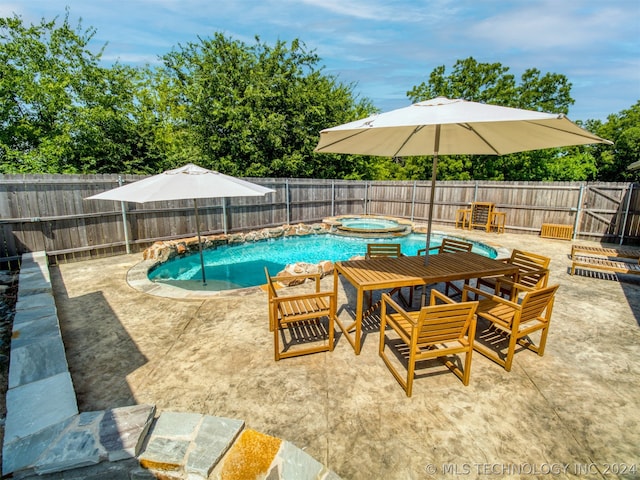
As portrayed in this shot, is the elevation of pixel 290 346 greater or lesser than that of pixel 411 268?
lesser

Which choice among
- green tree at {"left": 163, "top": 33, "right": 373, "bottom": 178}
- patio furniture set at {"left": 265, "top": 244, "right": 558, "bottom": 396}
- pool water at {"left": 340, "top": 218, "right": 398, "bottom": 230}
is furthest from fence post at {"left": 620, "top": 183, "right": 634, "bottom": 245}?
green tree at {"left": 163, "top": 33, "right": 373, "bottom": 178}

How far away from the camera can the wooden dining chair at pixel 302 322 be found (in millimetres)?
2961

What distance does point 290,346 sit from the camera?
10.7 feet

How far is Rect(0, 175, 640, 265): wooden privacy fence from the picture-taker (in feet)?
20.8

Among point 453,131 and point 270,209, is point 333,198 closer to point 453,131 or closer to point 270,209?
point 270,209

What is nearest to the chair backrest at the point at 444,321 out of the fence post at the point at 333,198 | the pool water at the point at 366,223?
the pool water at the point at 366,223

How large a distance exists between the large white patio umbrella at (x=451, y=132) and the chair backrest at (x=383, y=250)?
0.95 metres

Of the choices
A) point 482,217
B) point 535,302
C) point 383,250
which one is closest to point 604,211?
point 482,217

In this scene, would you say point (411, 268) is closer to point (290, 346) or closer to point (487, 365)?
point (487, 365)

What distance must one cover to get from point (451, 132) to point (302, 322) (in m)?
3.23

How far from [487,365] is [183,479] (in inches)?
109

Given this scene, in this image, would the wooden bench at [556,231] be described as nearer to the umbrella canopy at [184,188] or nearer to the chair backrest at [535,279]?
the chair backrest at [535,279]

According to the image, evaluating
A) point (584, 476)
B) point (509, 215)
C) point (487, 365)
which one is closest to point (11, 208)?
point (487, 365)

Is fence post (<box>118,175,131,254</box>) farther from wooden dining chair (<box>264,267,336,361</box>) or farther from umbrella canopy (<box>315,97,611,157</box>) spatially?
umbrella canopy (<box>315,97,611,157</box>)
